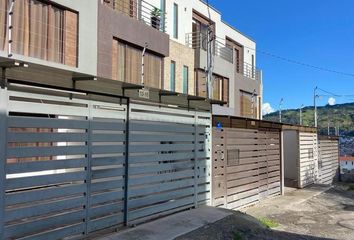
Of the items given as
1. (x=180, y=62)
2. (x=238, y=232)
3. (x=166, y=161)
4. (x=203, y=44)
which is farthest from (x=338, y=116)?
(x=238, y=232)

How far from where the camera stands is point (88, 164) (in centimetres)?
823

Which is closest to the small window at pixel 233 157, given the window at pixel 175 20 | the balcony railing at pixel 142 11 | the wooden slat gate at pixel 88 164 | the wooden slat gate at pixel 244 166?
the wooden slat gate at pixel 244 166

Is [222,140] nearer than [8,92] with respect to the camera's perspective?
No

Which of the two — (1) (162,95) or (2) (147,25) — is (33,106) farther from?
(2) (147,25)

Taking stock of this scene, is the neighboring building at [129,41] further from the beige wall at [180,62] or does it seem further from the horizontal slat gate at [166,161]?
the horizontal slat gate at [166,161]

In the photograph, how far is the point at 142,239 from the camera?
8.32 m

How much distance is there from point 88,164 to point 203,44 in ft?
61.9

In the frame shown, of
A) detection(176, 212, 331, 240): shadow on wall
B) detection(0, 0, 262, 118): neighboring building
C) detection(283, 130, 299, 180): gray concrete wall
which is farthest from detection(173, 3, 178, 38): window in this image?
detection(176, 212, 331, 240): shadow on wall

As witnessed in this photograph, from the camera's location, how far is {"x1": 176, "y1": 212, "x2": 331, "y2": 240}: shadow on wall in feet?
30.6

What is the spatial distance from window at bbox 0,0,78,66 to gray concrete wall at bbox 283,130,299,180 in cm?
1306

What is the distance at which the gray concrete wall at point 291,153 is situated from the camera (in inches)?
932

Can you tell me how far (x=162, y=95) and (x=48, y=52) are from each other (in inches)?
211

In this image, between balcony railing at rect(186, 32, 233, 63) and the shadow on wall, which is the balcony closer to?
balcony railing at rect(186, 32, 233, 63)

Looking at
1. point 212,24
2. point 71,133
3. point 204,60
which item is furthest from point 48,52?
point 212,24
